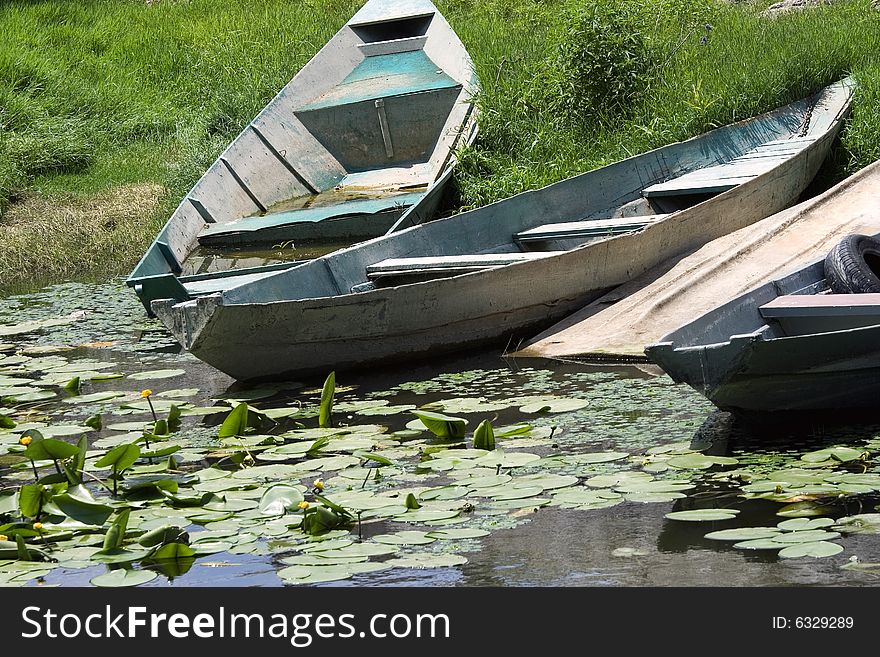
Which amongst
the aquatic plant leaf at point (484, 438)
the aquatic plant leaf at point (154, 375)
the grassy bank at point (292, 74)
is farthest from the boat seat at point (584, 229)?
the aquatic plant leaf at point (484, 438)

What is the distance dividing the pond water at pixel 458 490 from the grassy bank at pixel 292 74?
10.7 ft

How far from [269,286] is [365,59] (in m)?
4.78

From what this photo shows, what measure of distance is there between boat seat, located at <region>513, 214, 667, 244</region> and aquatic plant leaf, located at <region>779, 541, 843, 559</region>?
3541 millimetres

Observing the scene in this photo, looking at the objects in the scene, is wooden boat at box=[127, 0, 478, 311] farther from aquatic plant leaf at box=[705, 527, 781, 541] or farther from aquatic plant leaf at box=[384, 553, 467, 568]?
aquatic plant leaf at box=[705, 527, 781, 541]

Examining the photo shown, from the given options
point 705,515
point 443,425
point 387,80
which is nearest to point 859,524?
point 705,515

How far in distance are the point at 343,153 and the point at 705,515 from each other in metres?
6.37

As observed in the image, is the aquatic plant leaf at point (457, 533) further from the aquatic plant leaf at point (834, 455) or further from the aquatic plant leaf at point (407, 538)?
the aquatic plant leaf at point (834, 455)

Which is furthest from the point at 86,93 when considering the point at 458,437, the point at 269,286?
the point at 458,437

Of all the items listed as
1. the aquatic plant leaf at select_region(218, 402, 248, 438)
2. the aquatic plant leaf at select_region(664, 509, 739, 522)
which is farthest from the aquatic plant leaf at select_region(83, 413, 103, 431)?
the aquatic plant leaf at select_region(664, 509, 739, 522)

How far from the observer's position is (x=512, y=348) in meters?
6.03

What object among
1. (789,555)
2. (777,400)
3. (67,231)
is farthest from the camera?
(67,231)

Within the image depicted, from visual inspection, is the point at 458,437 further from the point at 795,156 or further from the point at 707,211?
the point at 795,156

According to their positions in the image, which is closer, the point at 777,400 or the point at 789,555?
the point at 789,555

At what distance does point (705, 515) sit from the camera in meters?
3.42
